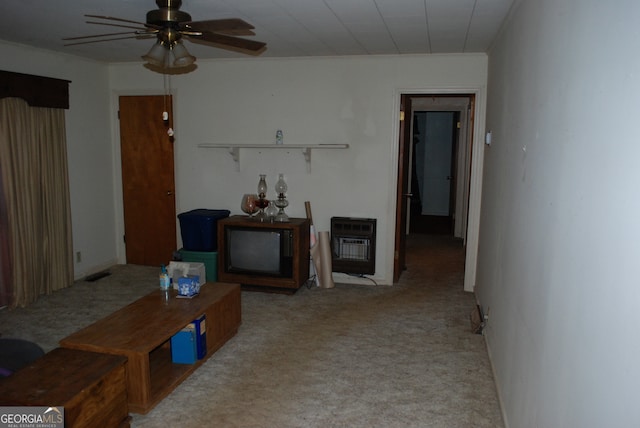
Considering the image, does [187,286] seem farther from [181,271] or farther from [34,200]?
[34,200]

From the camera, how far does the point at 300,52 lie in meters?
4.77

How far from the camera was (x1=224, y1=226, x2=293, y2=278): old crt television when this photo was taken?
15.8 feet

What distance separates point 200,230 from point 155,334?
2298 millimetres

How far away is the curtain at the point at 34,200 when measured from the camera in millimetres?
4270

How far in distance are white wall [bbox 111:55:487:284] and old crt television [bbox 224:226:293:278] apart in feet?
1.91

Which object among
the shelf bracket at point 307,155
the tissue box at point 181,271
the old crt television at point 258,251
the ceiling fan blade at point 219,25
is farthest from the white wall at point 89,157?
the ceiling fan blade at point 219,25

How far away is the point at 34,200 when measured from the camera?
452 cm

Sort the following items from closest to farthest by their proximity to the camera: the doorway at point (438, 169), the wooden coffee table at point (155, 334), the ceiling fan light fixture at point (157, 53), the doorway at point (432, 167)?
the wooden coffee table at point (155, 334)
the ceiling fan light fixture at point (157, 53)
the doorway at point (438, 169)
the doorway at point (432, 167)

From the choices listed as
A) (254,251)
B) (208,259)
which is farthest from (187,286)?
(208,259)

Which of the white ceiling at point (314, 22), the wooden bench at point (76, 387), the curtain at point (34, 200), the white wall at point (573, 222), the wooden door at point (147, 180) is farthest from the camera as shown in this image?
the wooden door at point (147, 180)

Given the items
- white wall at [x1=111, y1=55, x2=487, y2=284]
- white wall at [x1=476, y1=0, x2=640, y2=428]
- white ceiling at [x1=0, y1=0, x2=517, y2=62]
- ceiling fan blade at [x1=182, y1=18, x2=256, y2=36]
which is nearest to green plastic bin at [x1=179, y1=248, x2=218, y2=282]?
white wall at [x1=111, y1=55, x2=487, y2=284]

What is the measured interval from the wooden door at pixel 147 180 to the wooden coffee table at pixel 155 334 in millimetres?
2233

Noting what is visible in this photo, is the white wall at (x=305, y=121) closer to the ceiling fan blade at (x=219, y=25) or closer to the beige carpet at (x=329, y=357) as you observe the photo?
the beige carpet at (x=329, y=357)

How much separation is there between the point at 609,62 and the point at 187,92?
15.7ft
